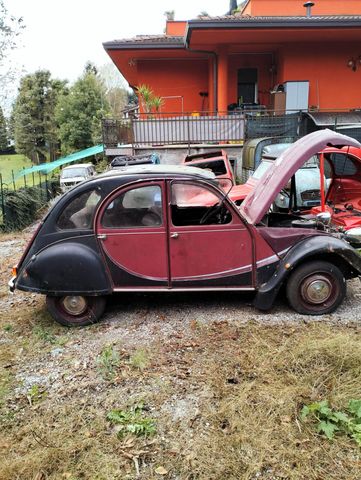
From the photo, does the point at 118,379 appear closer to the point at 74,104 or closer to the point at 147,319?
the point at 147,319

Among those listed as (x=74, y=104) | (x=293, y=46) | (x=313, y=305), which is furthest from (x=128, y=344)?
(x=74, y=104)

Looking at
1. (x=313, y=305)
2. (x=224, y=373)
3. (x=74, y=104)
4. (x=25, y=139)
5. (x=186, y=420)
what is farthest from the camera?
(x=25, y=139)

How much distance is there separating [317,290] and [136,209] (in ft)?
7.75

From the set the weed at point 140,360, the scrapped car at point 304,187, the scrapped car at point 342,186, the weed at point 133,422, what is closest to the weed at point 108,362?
the weed at point 140,360

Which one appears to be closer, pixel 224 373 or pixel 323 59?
pixel 224 373

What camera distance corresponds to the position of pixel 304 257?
4.50m

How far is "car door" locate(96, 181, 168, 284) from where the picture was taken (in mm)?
4504

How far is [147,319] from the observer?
4.91m

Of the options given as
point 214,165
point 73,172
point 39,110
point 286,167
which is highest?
point 39,110

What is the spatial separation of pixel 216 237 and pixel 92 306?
1747 mm

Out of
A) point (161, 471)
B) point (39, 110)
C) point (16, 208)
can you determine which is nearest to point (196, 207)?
point (161, 471)

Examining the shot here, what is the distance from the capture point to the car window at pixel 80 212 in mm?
4531

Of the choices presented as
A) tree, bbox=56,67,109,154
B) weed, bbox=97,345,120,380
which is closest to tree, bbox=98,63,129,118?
tree, bbox=56,67,109,154

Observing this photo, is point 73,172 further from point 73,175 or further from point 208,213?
point 208,213
